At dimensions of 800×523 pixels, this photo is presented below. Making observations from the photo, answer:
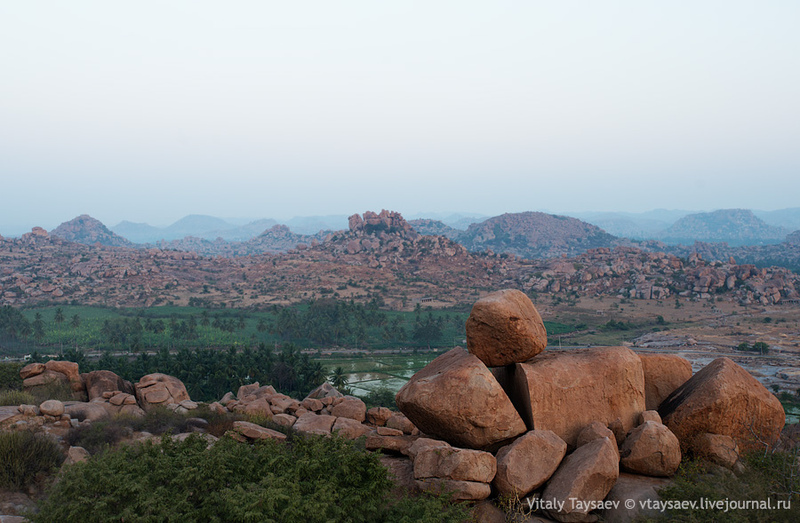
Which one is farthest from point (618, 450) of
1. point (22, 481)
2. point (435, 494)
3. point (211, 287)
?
point (211, 287)

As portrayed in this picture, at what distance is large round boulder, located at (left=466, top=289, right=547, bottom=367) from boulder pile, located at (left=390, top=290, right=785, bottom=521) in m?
0.03

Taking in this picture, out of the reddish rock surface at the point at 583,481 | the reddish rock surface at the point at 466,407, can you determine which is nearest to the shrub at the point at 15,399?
the reddish rock surface at the point at 466,407

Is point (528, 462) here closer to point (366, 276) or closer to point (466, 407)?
point (466, 407)

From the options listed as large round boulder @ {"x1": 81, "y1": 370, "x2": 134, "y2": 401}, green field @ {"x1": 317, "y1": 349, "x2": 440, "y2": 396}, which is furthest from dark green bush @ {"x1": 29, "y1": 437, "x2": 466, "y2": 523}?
green field @ {"x1": 317, "y1": 349, "x2": 440, "y2": 396}

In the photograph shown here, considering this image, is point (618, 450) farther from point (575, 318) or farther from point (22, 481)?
point (575, 318)

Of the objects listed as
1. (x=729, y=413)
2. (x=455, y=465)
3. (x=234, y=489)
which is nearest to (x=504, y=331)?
(x=455, y=465)

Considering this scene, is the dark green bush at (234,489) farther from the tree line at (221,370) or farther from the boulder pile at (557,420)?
the tree line at (221,370)

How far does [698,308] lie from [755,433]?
4998 inches

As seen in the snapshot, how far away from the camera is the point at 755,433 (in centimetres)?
1293

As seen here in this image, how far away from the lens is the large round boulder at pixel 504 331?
44.8 ft

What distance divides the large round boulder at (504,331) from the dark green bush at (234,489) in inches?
181

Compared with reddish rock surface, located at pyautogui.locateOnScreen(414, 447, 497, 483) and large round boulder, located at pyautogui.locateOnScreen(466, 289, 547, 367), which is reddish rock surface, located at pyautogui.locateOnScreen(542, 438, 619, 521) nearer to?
reddish rock surface, located at pyautogui.locateOnScreen(414, 447, 497, 483)

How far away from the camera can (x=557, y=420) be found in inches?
522

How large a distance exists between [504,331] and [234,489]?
7601mm
